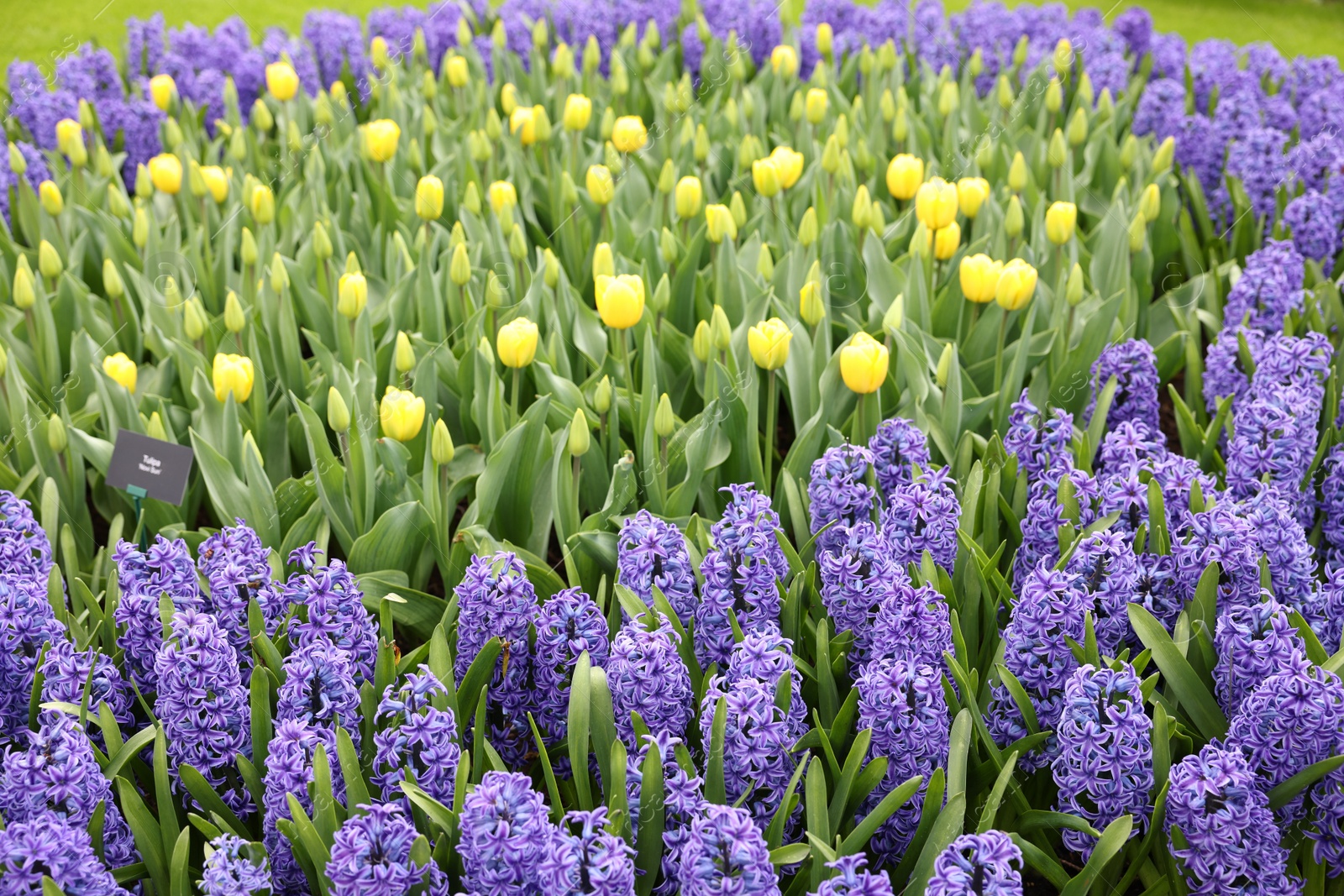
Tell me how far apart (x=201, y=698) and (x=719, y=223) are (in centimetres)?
212

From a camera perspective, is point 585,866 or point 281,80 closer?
point 585,866

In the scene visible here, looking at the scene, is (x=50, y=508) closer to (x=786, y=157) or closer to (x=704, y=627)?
(x=704, y=627)

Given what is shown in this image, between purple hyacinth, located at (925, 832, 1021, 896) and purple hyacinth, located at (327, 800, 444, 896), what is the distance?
60cm

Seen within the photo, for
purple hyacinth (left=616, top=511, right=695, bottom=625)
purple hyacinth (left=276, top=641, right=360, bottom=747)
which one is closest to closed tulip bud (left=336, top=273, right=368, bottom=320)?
purple hyacinth (left=616, top=511, right=695, bottom=625)

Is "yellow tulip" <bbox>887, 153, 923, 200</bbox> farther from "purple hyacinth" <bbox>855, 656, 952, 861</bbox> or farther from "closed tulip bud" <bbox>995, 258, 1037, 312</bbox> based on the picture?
"purple hyacinth" <bbox>855, 656, 952, 861</bbox>

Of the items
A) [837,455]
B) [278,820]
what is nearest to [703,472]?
[837,455]

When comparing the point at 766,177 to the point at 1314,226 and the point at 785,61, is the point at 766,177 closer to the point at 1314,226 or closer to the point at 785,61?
the point at 785,61

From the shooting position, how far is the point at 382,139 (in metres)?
3.86

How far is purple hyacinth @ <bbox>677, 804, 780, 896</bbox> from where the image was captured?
1.39 metres

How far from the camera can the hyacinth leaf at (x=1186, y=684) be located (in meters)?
1.90

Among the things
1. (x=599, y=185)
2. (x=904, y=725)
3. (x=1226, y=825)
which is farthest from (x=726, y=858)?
(x=599, y=185)

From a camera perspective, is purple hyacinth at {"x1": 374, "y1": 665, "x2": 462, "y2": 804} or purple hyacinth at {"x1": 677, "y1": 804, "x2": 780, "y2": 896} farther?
purple hyacinth at {"x1": 374, "y1": 665, "x2": 462, "y2": 804}

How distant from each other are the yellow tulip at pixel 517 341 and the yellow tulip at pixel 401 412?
11.4 inches

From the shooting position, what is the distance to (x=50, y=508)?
8.34ft
